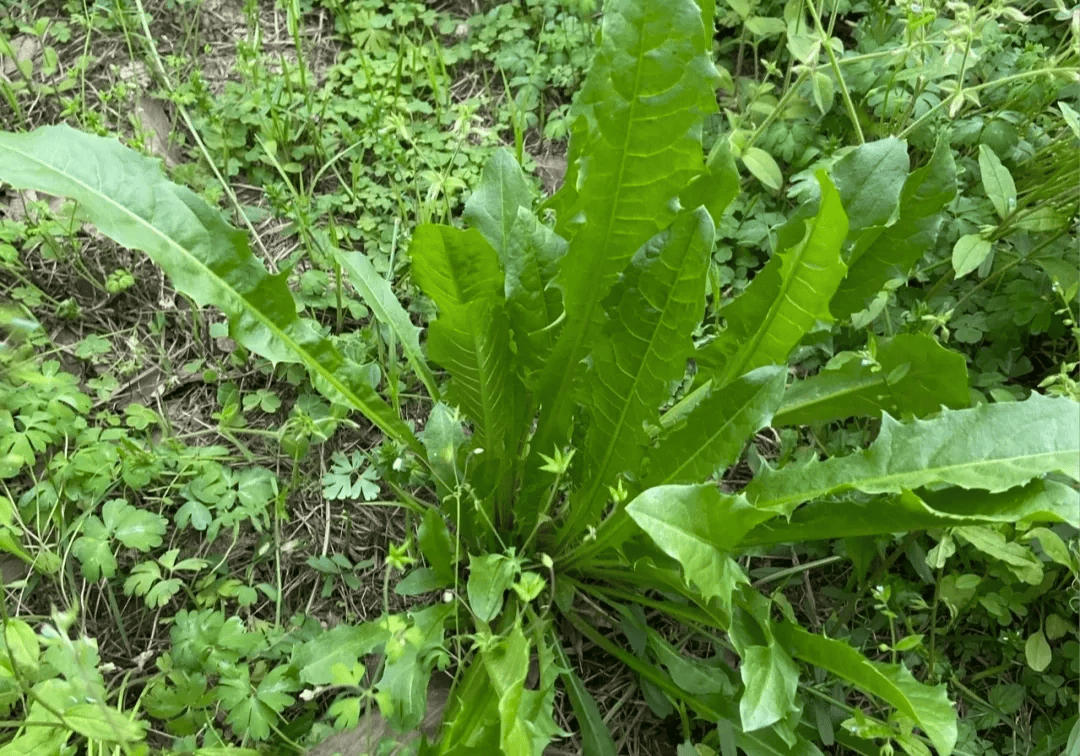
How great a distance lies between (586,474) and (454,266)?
0.46 metres

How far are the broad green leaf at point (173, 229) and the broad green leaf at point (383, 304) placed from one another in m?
0.16

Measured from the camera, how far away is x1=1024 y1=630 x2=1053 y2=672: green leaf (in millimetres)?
1516

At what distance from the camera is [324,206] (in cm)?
192

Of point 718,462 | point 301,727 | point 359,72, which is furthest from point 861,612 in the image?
point 359,72

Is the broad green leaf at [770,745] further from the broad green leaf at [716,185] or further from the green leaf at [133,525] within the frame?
the green leaf at [133,525]

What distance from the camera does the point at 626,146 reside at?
1.27m

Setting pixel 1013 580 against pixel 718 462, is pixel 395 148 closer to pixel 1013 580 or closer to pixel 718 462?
pixel 718 462

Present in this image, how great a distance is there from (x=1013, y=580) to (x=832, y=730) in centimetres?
50

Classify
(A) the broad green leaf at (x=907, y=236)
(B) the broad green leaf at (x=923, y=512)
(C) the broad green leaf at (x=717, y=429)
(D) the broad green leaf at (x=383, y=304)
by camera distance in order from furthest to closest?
1. (D) the broad green leaf at (x=383, y=304)
2. (A) the broad green leaf at (x=907, y=236)
3. (C) the broad green leaf at (x=717, y=429)
4. (B) the broad green leaf at (x=923, y=512)

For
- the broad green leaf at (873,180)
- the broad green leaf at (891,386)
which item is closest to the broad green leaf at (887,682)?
the broad green leaf at (891,386)

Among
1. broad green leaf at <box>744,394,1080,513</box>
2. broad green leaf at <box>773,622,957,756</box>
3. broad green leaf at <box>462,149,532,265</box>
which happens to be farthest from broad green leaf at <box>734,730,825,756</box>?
broad green leaf at <box>462,149,532,265</box>

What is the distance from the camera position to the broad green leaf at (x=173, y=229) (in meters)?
1.20

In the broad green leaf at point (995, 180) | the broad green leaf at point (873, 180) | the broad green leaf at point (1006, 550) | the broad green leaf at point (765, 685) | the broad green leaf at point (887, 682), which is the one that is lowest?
the broad green leaf at point (1006, 550)

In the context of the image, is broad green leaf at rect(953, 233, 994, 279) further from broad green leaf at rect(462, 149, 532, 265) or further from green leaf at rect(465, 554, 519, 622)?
green leaf at rect(465, 554, 519, 622)
